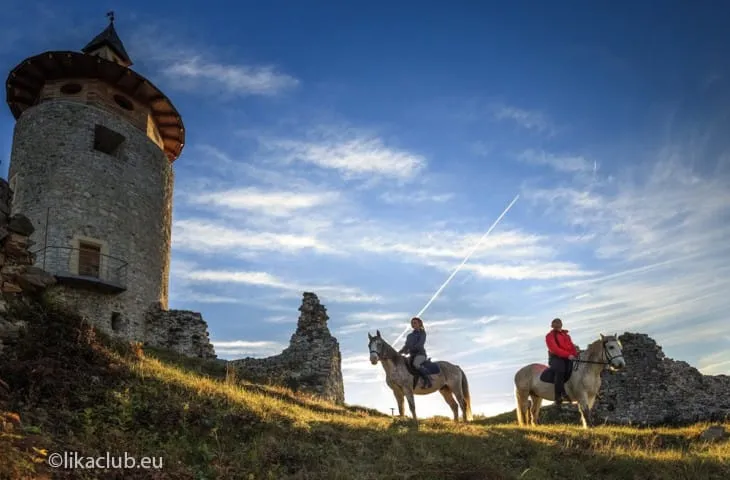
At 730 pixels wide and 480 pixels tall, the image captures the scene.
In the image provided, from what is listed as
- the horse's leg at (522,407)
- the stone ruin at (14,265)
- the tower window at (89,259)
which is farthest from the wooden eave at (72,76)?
the horse's leg at (522,407)

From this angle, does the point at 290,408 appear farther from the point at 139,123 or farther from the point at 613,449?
the point at 139,123

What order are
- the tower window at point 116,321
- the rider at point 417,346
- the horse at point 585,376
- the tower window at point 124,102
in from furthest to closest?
the tower window at point 124,102, the tower window at point 116,321, the rider at point 417,346, the horse at point 585,376

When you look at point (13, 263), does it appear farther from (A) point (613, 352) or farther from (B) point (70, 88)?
(B) point (70, 88)

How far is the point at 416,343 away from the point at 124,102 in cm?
2271

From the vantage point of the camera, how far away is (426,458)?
980cm

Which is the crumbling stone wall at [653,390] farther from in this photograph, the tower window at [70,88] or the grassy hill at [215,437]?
the tower window at [70,88]

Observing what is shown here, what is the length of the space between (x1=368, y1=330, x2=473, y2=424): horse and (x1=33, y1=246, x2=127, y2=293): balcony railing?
49.6 ft

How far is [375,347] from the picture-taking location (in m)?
15.2

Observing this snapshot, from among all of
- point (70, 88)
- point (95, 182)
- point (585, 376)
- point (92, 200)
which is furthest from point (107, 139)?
point (585, 376)

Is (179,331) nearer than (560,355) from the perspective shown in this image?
No

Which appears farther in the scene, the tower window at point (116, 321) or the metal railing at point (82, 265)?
the tower window at point (116, 321)

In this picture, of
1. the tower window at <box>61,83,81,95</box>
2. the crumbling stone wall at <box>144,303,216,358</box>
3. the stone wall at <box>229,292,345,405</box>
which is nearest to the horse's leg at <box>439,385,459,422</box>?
the stone wall at <box>229,292,345,405</box>

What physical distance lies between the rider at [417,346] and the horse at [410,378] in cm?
18

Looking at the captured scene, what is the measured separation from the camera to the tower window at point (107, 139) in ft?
93.0
